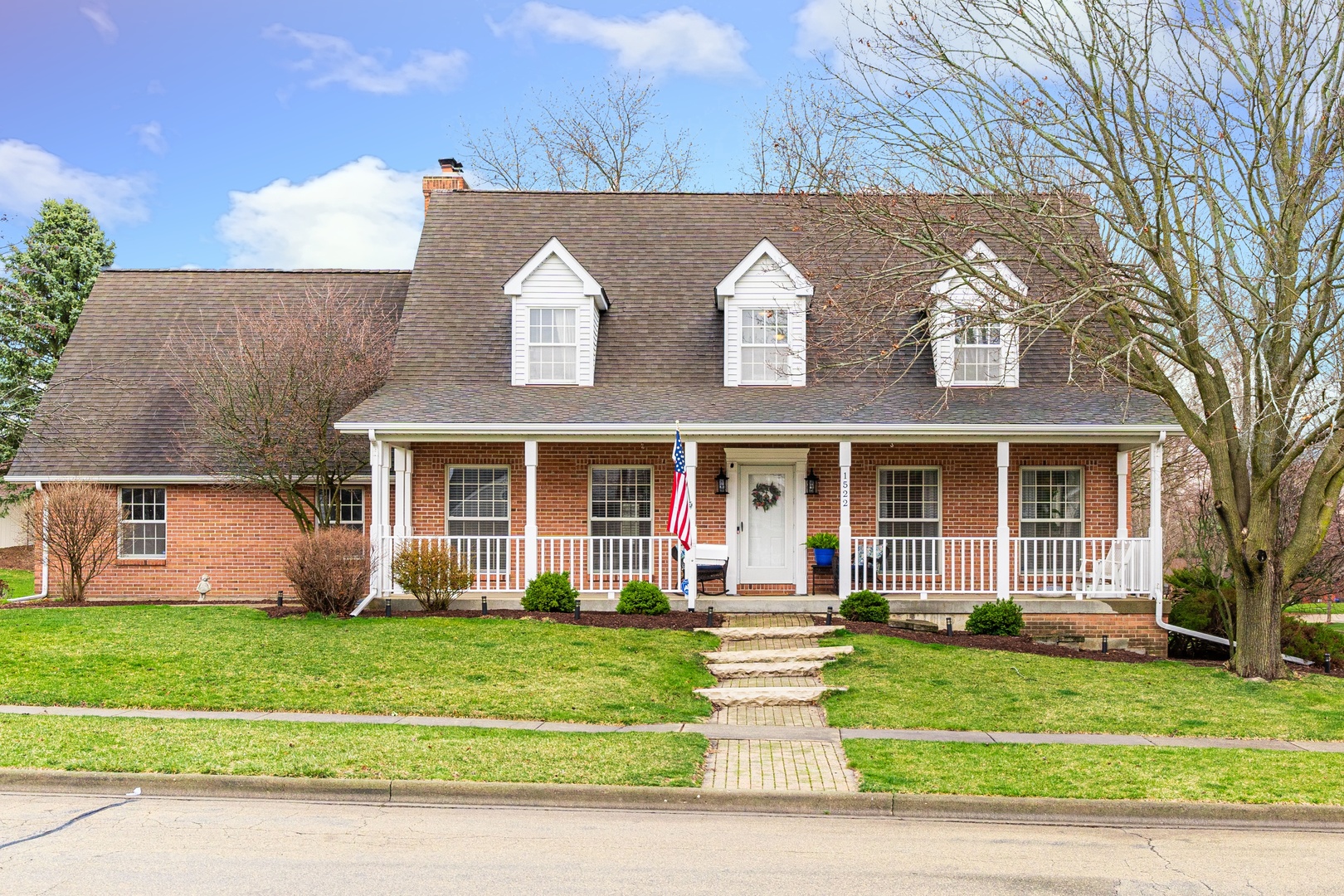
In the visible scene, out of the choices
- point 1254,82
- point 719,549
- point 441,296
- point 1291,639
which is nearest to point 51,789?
point 719,549

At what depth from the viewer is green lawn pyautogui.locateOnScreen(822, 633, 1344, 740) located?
10945 millimetres

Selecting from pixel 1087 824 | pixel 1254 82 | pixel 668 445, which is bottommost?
pixel 1087 824

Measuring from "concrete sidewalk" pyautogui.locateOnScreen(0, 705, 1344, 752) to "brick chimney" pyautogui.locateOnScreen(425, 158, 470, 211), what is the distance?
48.4 feet

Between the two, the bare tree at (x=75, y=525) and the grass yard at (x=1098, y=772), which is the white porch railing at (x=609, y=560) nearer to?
the bare tree at (x=75, y=525)

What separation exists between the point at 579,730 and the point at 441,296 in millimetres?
11931

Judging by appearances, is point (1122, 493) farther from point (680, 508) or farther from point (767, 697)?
point (767, 697)

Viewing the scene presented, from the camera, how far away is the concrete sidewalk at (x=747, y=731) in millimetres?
10242

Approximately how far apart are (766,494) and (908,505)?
2.49m

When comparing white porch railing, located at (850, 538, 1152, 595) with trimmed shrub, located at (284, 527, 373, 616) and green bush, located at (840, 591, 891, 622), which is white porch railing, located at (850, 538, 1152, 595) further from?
trimmed shrub, located at (284, 527, 373, 616)

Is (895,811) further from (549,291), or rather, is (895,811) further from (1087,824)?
(549,291)

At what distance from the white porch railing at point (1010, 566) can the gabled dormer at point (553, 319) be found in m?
6.00

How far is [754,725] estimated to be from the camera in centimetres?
1098

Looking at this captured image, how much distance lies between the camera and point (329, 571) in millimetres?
15328

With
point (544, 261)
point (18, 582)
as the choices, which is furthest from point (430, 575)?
point (18, 582)
